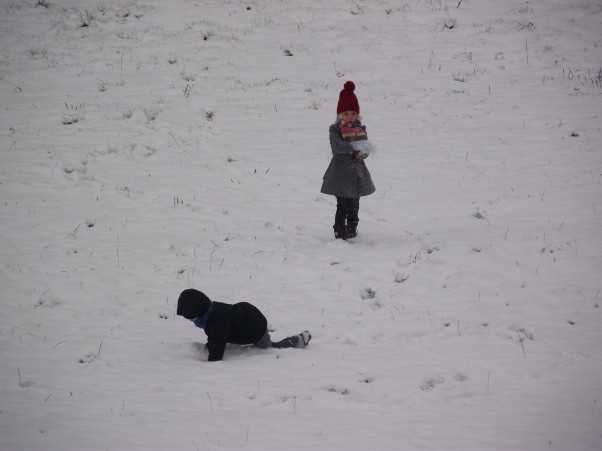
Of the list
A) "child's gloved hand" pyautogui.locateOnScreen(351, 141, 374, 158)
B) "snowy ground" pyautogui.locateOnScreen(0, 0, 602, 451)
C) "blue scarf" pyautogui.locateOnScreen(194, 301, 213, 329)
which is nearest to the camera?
"snowy ground" pyautogui.locateOnScreen(0, 0, 602, 451)

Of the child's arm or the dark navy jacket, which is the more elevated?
the child's arm

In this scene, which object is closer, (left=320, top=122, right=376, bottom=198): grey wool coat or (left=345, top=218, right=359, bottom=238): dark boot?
(left=320, top=122, right=376, bottom=198): grey wool coat

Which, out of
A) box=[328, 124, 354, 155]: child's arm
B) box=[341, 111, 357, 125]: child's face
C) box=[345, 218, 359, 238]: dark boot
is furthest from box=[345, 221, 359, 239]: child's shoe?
box=[341, 111, 357, 125]: child's face

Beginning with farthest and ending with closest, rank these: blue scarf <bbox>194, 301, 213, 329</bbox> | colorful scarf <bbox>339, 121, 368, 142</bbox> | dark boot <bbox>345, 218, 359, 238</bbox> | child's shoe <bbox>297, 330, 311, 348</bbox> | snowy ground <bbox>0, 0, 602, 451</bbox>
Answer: dark boot <bbox>345, 218, 359, 238</bbox>, colorful scarf <bbox>339, 121, 368, 142</bbox>, child's shoe <bbox>297, 330, 311, 348</bbox>, blue scarf <bbox>194, 301, 213, 329</bbox>, snowy ground <bbox>0, 0, 602, 451</bbox>

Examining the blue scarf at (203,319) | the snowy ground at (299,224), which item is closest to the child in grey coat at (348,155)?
the snowy ground at (299,224)

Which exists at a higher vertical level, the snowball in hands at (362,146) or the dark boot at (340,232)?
the snowball in hands at (362,146)

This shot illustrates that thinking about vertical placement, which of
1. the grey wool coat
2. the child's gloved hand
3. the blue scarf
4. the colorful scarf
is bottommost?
the blue scarf

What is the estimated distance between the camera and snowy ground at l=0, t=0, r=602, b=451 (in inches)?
196

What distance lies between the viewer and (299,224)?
31.4ft

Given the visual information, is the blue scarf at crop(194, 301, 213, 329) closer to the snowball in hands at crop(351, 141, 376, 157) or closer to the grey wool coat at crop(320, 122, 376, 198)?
the grey wool coat at crop(320, 122, 376, 198)

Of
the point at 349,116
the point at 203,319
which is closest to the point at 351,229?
the point at 349,116

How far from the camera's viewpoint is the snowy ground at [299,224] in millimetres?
4977

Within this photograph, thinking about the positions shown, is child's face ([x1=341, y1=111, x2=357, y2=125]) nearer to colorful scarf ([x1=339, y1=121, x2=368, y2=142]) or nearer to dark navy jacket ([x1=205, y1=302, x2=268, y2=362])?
colorful scarf ([x1=339, y1=121, x2=368, y2=142])

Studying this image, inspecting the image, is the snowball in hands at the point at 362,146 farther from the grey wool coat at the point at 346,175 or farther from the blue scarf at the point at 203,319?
the blue scarf at the point at 203,319
